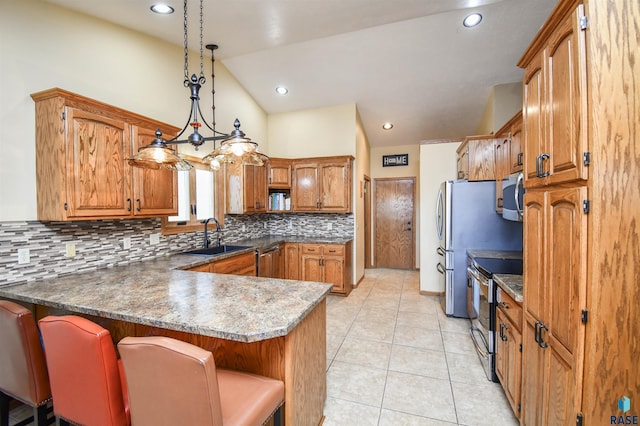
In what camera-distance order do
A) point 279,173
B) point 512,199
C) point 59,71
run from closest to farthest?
1. point 59,71
2. point 512,199
3. point 279,173

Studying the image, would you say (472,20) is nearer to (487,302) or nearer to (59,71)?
(487,302)

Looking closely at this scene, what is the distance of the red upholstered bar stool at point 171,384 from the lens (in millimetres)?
891

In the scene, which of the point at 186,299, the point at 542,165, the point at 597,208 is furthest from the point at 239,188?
the point at 597,208

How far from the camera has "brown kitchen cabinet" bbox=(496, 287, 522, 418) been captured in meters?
1.71

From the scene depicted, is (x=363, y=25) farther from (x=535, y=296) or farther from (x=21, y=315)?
(x=21, y=315)

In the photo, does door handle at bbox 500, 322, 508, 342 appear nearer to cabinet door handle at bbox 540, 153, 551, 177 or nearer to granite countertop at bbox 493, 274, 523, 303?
granite countertop at bbox 493, 274, 523, 303

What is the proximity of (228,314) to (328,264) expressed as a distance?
3013 mm

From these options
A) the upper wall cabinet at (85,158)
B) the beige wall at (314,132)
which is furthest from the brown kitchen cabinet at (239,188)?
the upper wall cabinet at (85,158)

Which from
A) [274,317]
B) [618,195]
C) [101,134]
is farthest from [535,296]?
[101,134]

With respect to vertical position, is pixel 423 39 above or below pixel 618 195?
above

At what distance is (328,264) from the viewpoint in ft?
14.0

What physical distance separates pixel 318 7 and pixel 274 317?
262cm

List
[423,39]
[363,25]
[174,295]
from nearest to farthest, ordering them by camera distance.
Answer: [174,295]
[363,25]
[423,39]

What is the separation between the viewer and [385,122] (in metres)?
5.12
